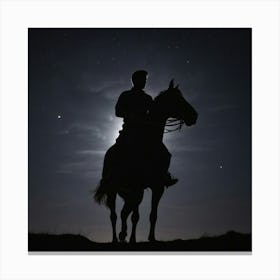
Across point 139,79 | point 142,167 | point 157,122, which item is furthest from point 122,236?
point 139,79

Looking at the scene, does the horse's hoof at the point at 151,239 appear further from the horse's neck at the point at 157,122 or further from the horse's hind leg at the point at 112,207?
the horse's neck at the point at 157,122

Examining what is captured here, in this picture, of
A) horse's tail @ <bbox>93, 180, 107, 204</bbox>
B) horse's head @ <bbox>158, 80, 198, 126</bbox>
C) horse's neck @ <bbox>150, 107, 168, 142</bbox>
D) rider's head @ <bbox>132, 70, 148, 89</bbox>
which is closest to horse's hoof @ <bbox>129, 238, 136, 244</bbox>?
horse's tail @ <bbox>93, 180, 107, 204</bbox>

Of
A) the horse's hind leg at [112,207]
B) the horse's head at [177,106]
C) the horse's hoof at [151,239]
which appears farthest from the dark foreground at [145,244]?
the horse's head at [177,106]

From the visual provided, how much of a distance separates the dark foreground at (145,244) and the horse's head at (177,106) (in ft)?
4.74

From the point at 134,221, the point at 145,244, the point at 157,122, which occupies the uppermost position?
the point at 157,122

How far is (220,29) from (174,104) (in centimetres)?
109

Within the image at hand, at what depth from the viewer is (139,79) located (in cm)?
752

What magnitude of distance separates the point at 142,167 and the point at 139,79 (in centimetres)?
109

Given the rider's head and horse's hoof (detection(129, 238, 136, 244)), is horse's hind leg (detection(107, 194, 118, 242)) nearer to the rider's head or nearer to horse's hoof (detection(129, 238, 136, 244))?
horse's hoof (detection(129, 238, 136, 244))

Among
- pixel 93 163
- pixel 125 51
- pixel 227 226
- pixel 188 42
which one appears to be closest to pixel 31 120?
pixel 93 163

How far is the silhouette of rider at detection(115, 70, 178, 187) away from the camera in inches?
292

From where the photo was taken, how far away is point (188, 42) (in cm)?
752

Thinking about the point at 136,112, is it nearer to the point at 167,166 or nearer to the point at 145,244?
the point at 167,166
